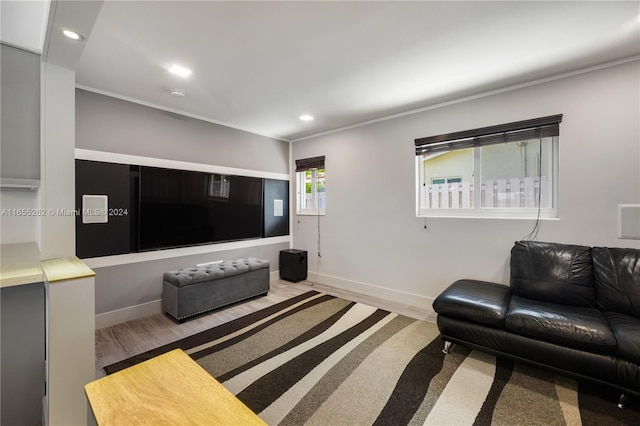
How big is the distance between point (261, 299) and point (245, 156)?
7.39ft

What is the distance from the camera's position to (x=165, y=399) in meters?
0.96

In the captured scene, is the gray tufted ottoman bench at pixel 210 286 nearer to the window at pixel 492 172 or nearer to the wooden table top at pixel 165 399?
the wooden table top at pixel 165 399

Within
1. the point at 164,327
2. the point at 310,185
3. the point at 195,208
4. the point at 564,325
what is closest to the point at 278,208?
the point at 310,185

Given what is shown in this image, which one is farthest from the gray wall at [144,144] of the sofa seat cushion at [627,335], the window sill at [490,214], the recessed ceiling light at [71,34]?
the sofa seat cushion at [627,335]

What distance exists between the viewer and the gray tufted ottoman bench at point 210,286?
2994 mm

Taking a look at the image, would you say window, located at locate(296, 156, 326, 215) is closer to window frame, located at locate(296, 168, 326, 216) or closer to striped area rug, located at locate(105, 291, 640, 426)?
window frame, located at locate(296, 168, 326, 216)

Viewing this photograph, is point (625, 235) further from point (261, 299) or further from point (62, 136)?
point (62, 136)

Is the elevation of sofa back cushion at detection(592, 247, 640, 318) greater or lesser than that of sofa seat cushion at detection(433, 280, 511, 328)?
greater

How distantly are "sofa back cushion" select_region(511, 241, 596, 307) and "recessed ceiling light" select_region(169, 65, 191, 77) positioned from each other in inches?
143

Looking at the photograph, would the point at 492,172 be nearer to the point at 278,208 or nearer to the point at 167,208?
the point at 278,208

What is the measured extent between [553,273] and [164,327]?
3932 mm

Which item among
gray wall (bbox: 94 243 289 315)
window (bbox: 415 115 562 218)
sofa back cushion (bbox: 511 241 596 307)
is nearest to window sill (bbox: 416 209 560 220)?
window (bbox: 415 115 562 218)

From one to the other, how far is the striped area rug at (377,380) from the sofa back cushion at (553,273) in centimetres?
65

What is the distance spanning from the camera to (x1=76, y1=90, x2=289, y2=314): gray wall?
2820 millimetres
